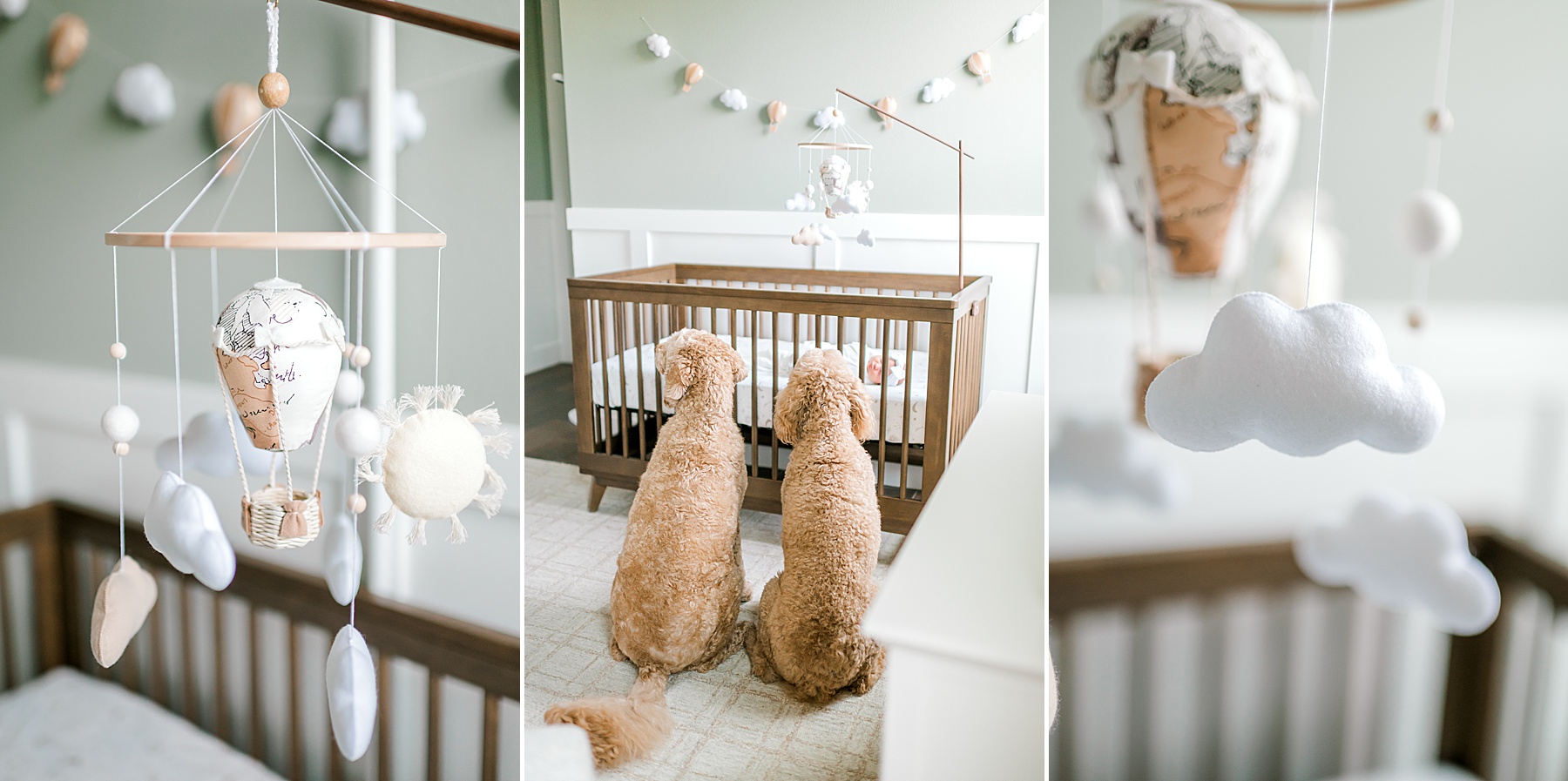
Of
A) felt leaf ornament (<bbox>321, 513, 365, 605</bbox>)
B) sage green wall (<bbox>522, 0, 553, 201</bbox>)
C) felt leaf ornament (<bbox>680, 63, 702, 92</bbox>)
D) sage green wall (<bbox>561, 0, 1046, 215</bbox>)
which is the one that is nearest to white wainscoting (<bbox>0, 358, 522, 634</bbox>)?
felt leaf ornament (<bbox>321, 513, 365, 605</bbox>)

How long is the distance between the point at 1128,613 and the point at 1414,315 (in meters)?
0.35

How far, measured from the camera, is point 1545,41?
1.98 feet

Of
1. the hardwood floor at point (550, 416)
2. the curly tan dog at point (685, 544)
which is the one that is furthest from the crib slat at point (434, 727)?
the hardwood floor at point (550, 416)

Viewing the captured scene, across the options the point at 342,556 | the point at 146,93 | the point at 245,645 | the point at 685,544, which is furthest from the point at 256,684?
the point at 146,93

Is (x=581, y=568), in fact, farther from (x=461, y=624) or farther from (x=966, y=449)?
(x=966, y=449)

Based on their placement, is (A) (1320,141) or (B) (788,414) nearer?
(A) (1320,141)

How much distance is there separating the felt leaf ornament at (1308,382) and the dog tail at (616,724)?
1.16 m

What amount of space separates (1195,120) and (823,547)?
117cm

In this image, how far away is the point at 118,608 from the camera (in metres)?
0.98

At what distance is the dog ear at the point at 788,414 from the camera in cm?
172

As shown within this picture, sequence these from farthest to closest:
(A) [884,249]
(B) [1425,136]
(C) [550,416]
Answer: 1. (C) [550,416]
2. (A) [884,249]
3. (B) [1425,136]

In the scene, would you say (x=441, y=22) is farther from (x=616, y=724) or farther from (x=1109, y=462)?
(x=616, y=724)

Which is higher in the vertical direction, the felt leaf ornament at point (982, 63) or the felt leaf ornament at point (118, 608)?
the felt leaf ornament at point (982, 63)

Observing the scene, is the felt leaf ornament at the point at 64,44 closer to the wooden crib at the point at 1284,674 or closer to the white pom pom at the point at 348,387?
the white pom pom at the point at 348,387
